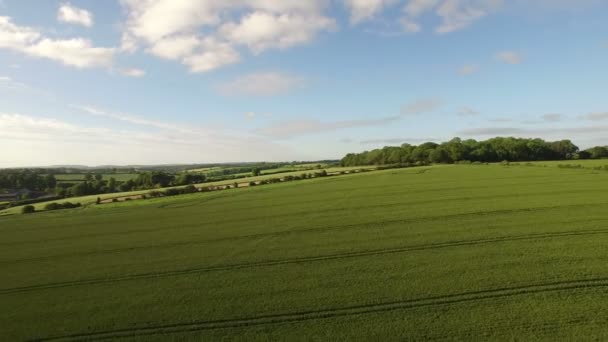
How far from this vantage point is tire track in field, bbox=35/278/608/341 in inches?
522

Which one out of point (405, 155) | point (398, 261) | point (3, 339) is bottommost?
point (3, 339)

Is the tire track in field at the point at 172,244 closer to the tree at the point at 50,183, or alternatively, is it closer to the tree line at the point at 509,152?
the tree line at the point at 509,152

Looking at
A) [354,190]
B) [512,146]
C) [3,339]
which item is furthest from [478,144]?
[3,339]

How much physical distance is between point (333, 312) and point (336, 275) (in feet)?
12.1

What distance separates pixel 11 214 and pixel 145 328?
195 feet

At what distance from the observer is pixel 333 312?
44.4 ft

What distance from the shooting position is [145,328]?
1355 cm

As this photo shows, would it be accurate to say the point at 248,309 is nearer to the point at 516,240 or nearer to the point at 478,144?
the point at 516,240

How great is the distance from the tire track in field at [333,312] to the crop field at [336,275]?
0.07 meters

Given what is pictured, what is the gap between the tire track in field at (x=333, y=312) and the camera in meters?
13.3

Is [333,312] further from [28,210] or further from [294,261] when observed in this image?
[28,210]

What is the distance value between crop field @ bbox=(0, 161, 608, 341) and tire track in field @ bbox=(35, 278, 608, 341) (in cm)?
7

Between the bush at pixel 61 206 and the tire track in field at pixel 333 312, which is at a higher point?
the bush at pixel 61 206

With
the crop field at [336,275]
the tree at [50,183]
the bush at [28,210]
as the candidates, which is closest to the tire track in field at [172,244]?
the crop field at [336,275]
